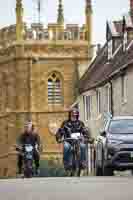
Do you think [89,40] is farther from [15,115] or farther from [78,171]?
[78,171]

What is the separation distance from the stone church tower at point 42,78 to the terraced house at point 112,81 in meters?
13.1

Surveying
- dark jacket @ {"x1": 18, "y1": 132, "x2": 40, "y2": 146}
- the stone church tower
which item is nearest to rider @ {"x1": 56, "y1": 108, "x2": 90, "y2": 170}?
dark jacket @ {"x1": 18, "y1": 132, "x2": 40, "y2": 146}

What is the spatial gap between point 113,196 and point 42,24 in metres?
63.3

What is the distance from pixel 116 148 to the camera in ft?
85.5

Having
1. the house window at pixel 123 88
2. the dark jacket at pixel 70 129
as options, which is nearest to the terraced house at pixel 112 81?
the house window at pixel 123 88

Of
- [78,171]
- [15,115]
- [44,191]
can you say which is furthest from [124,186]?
[15,115]

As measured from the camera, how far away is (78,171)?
90.9 feet

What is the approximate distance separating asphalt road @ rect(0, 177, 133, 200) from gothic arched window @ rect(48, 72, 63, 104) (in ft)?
185

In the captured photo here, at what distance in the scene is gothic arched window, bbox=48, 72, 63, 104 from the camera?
7931 cm

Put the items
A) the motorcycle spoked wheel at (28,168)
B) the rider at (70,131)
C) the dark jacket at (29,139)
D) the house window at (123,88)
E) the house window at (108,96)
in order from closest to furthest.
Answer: the rider at (70,131) → the dark jacket at (29,139) → the motorcycle spoked wheel at (28,168) → the house window at (123,88) → the house window at (108,96)

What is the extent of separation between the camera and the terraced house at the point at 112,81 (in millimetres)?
44812

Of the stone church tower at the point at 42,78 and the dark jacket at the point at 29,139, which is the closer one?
the dark jacket at the point at 29,139

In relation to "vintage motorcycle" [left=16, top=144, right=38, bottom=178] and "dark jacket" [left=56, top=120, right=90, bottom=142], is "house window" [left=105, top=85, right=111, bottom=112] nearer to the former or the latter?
"vintage motorcycle" [left=16, top=144, right=38, bottom=178]

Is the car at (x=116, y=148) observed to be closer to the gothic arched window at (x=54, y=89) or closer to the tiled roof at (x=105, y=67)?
the tiled roof at (x=105, y=67)
